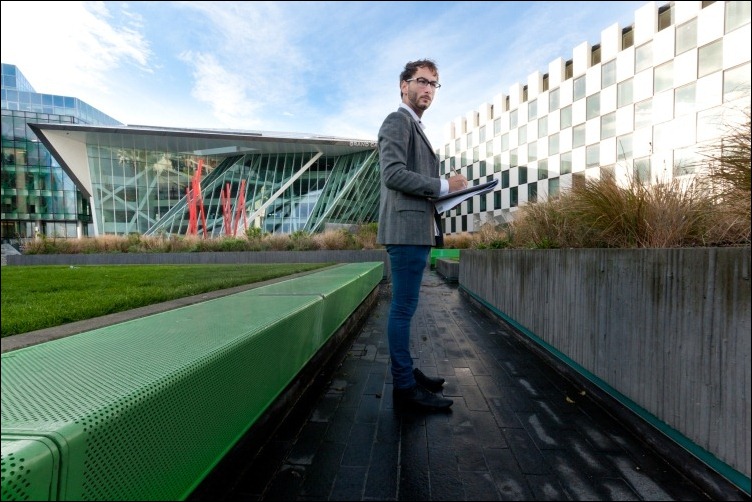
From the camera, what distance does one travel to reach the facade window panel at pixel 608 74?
19.7 m

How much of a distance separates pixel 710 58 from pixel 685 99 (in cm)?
158

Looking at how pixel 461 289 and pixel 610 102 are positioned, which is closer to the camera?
pixel 461 289

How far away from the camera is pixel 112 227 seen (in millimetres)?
33906

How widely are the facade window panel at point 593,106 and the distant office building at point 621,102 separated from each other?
2.6 inches

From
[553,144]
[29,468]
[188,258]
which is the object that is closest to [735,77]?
[553,144]

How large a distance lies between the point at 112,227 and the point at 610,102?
3919cm

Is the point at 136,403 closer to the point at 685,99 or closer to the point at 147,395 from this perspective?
the point at 147,395

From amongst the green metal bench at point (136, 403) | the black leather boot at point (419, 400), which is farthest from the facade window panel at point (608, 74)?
the green metal bench at point (136, 403)

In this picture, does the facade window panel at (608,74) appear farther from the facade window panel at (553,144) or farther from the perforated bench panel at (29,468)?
the perforated bench panel at (29,468)

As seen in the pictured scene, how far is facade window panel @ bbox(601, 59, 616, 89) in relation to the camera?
64.6ft

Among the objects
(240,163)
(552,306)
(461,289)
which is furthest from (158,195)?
(552,306)

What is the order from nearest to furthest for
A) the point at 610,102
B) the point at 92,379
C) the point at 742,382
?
the point at 92,379 < the point at 742,382 < the point at 610,102

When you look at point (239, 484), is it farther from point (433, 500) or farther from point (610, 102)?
point (610, 102)

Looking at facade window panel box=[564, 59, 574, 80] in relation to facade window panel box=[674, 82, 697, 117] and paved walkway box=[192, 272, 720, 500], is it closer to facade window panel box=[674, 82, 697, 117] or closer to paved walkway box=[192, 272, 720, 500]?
facade window panel box=[674, 82, 697, 117]
